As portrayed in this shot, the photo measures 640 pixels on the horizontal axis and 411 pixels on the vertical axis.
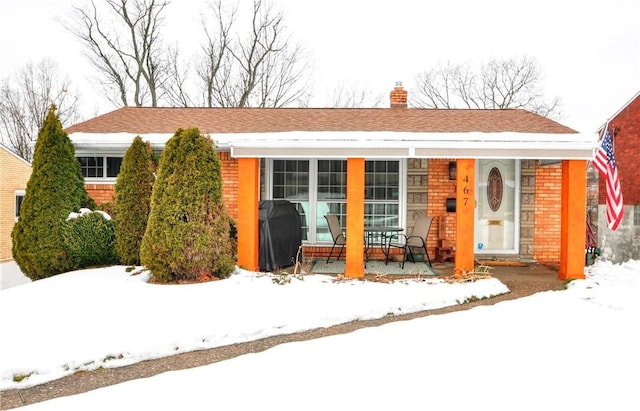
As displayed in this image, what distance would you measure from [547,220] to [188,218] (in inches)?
281

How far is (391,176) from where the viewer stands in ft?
33.4

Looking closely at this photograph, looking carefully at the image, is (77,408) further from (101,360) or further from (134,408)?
(101,360)

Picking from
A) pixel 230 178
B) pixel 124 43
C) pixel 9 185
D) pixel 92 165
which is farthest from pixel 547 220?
pixel 9 185

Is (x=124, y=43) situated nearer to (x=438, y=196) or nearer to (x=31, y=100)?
(x=31, y=100)

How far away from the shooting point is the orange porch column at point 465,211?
7.82 meters

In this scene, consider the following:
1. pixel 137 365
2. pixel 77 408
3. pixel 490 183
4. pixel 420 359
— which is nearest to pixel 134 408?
pixel 77 408

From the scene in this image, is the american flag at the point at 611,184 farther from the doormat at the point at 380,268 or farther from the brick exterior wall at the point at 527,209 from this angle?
the doormat at the point at 380,268

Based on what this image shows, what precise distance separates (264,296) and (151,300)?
136 cm

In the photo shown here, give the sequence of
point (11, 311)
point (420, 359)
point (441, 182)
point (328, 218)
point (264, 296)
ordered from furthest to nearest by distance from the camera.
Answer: point (441, 182) < point (328, 218) < point (264, 296) < point (11, 311) < point (420, 359)

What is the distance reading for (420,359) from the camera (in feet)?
14.3

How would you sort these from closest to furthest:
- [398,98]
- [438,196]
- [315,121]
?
[438,196] < [315,121] < [398,98]

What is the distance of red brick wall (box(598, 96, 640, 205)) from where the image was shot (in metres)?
17.4

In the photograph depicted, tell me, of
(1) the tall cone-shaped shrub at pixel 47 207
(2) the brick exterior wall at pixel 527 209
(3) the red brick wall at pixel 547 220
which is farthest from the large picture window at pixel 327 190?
(1) the tall cone-shaped shrub at pixel 47 207

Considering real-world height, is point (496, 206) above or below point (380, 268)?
above
